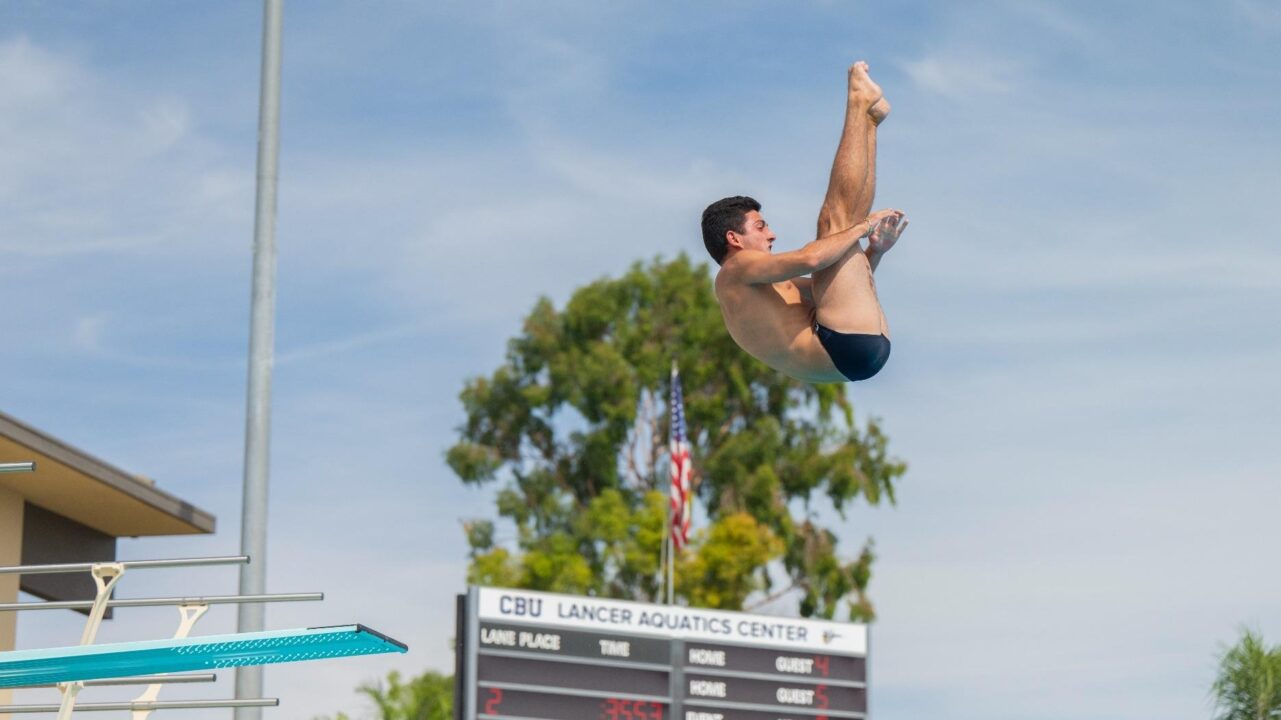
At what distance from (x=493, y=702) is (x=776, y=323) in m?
10.0

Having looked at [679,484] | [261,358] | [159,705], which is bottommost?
[159,705]

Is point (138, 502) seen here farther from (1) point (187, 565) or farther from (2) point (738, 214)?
(2) point (738, 214)

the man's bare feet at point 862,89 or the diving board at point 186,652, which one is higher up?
the man's bare feet at point 862,89

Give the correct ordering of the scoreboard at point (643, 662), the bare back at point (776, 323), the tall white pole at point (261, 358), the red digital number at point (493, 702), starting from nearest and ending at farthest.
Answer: the bare back at point (776, 323) < the tall white pole at point (261, 358) < the red digital number at point (493, 702) < the scoreboard at point (643, 662)

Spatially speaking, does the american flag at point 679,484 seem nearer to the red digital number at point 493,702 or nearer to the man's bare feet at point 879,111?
the red digital number at point 493,702

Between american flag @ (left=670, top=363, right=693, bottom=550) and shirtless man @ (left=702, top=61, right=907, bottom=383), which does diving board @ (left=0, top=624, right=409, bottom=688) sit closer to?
shirtless man @ (left=702, top=61, right=907, bottom=383)

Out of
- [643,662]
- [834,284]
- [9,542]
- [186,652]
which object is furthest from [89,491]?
[834,284]

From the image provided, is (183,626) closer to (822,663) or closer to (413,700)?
(822,663)

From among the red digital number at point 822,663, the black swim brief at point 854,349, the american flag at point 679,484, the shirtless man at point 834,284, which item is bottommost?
the red digital number at point 822,663

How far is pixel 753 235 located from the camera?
7.31 metres

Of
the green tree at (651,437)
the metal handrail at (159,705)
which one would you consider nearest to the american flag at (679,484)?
the green tree at (651,437)

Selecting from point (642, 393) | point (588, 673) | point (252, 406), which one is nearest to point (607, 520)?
point (642, 393)

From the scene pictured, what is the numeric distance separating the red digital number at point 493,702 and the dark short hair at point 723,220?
9684mm

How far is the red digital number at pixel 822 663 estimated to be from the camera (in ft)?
60.5
